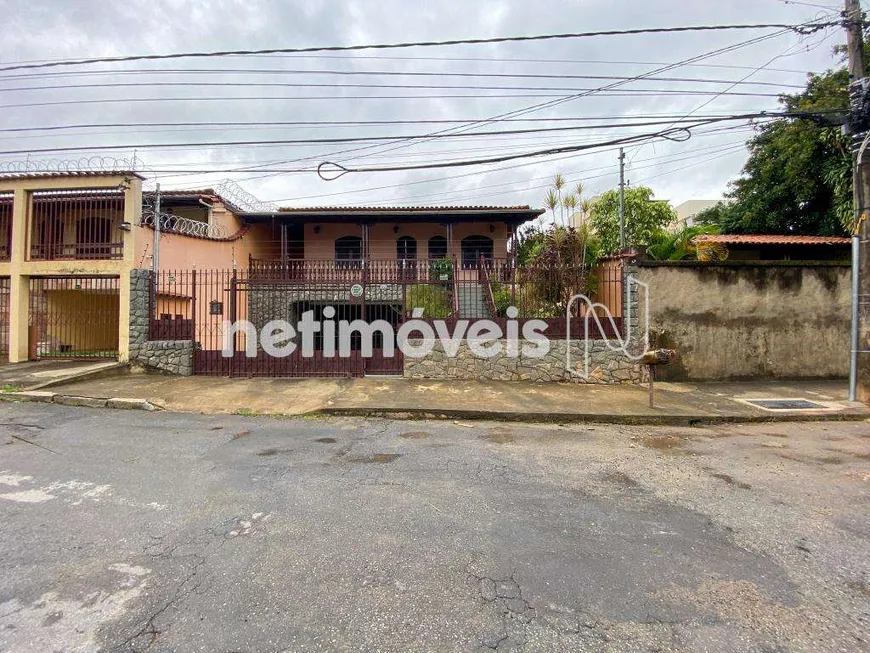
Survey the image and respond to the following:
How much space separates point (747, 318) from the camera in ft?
32.3

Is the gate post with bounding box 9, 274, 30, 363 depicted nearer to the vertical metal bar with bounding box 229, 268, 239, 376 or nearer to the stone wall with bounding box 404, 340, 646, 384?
the vertical metal bar with bounding box 229, 268, 239, 376

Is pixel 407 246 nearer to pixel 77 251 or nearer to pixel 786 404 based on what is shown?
pixel 77 251

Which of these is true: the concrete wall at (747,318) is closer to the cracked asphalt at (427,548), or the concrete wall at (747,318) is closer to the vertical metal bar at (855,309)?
the vertical metal bar at (855,309)

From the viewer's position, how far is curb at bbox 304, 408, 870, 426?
22.7 ft

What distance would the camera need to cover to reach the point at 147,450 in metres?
5.03

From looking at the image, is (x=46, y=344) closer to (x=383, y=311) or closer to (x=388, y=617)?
(x=383, y=311)

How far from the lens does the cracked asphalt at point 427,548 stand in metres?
2.08

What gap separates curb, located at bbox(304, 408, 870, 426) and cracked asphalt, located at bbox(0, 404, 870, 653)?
1591mm

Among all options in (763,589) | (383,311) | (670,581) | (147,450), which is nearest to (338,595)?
(670,581)

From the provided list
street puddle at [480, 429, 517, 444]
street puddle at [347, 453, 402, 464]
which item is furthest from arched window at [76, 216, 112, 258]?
street puddle at [480, 429, 517, 444]

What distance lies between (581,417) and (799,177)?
14421mm

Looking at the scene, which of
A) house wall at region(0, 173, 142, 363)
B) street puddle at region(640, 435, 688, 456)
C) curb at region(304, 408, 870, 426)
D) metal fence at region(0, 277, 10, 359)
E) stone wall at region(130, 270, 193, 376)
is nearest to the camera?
street puddle at region(640, 435, 688, 456)

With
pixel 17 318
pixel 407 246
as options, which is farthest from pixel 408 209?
pixel 17 318

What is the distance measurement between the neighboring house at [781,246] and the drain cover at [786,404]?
524cm
